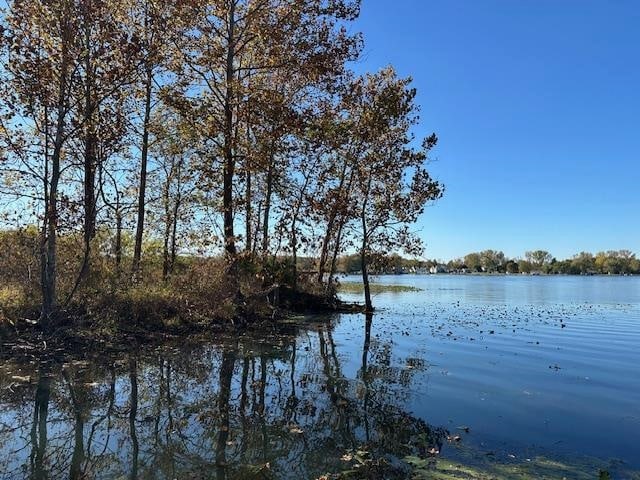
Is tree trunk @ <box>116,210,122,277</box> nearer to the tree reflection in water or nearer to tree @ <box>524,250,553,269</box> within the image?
the tree reflection in water

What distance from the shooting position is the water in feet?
19.6

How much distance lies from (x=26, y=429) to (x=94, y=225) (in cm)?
759

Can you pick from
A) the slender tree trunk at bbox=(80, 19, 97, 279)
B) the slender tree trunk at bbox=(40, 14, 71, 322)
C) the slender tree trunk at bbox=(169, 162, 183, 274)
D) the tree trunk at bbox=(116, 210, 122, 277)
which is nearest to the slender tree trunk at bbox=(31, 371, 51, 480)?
the slender tree trunk at bbox=(40, 14, 71, 322)

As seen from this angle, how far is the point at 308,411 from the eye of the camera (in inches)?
314

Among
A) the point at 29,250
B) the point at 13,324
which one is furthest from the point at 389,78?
the point at 13,324

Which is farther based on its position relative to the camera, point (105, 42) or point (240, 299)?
point (240, 299)

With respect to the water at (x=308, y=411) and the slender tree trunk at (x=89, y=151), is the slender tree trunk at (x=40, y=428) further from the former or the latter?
the slender tree trunk at (x=89, y=151)

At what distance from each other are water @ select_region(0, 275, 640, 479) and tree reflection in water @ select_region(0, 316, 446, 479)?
0.03 metres

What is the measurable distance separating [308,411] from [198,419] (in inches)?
68.7

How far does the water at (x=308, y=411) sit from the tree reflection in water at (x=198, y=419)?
3 centimetres

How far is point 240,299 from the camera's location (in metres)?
19.2

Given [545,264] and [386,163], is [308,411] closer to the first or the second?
[386,163]

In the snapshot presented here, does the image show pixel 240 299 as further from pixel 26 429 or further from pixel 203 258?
pixel 26 429

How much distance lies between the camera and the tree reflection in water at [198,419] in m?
5.73
